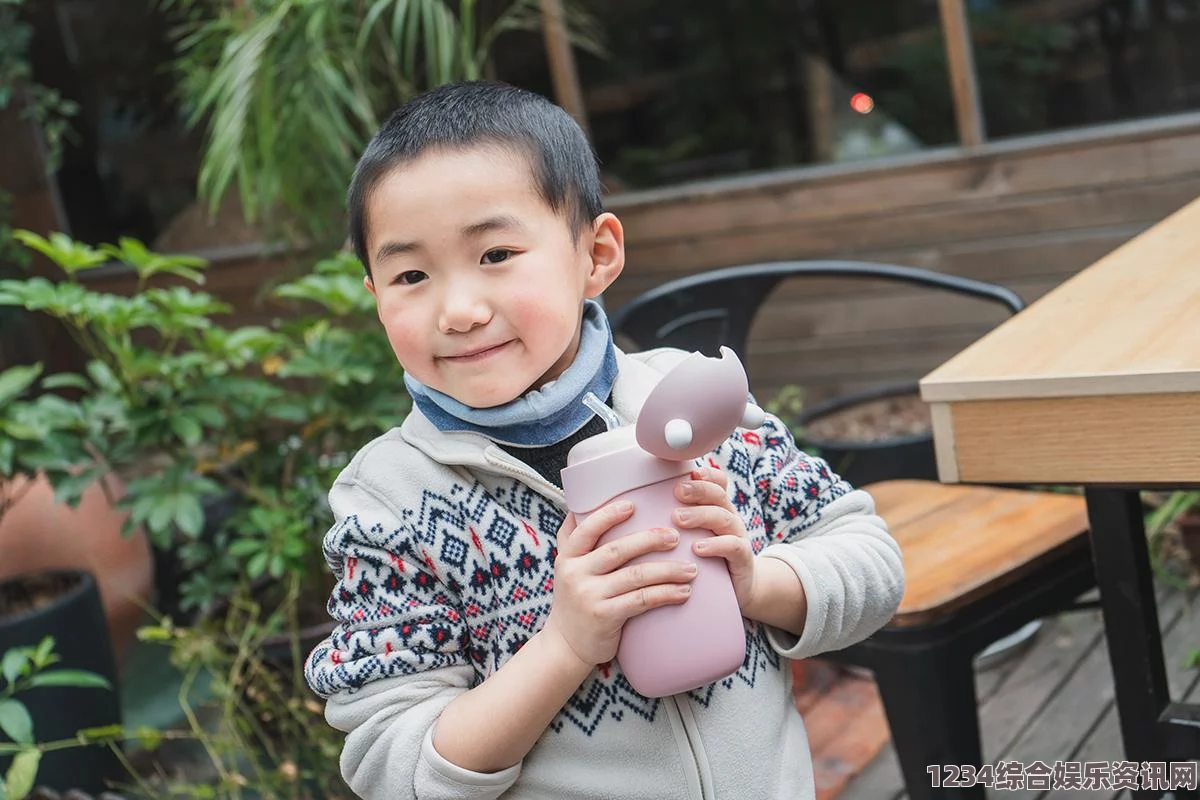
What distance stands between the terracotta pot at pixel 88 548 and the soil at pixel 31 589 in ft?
0.37

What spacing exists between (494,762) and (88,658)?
198cm

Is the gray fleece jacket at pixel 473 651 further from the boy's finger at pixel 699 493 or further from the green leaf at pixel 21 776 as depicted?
the green leaf at pixel 21 776

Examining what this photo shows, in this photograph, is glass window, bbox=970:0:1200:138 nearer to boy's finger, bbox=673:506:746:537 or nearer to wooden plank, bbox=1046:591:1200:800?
wooden plank, bbox=1046:591:1200:800

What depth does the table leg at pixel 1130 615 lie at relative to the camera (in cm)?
150

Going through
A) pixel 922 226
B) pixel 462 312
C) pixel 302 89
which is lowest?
pixel 922 226

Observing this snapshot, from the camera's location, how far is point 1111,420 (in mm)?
1278

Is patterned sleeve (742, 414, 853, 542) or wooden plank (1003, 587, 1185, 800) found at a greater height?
patterned sleeve (742, 414, 853, 542)

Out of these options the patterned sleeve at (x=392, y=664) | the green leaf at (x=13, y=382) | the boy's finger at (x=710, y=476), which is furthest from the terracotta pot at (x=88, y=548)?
the boy's finger at (x=710, y=476)

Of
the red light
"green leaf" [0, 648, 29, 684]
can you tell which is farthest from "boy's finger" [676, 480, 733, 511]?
the red light

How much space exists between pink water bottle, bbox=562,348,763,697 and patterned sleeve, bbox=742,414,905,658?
178 millimetres

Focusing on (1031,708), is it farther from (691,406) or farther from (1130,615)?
(691,406)

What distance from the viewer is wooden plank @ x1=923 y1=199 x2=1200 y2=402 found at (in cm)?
127

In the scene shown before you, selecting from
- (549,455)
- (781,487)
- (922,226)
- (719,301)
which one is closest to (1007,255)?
(922,226)

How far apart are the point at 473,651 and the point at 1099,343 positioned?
2.42ft
